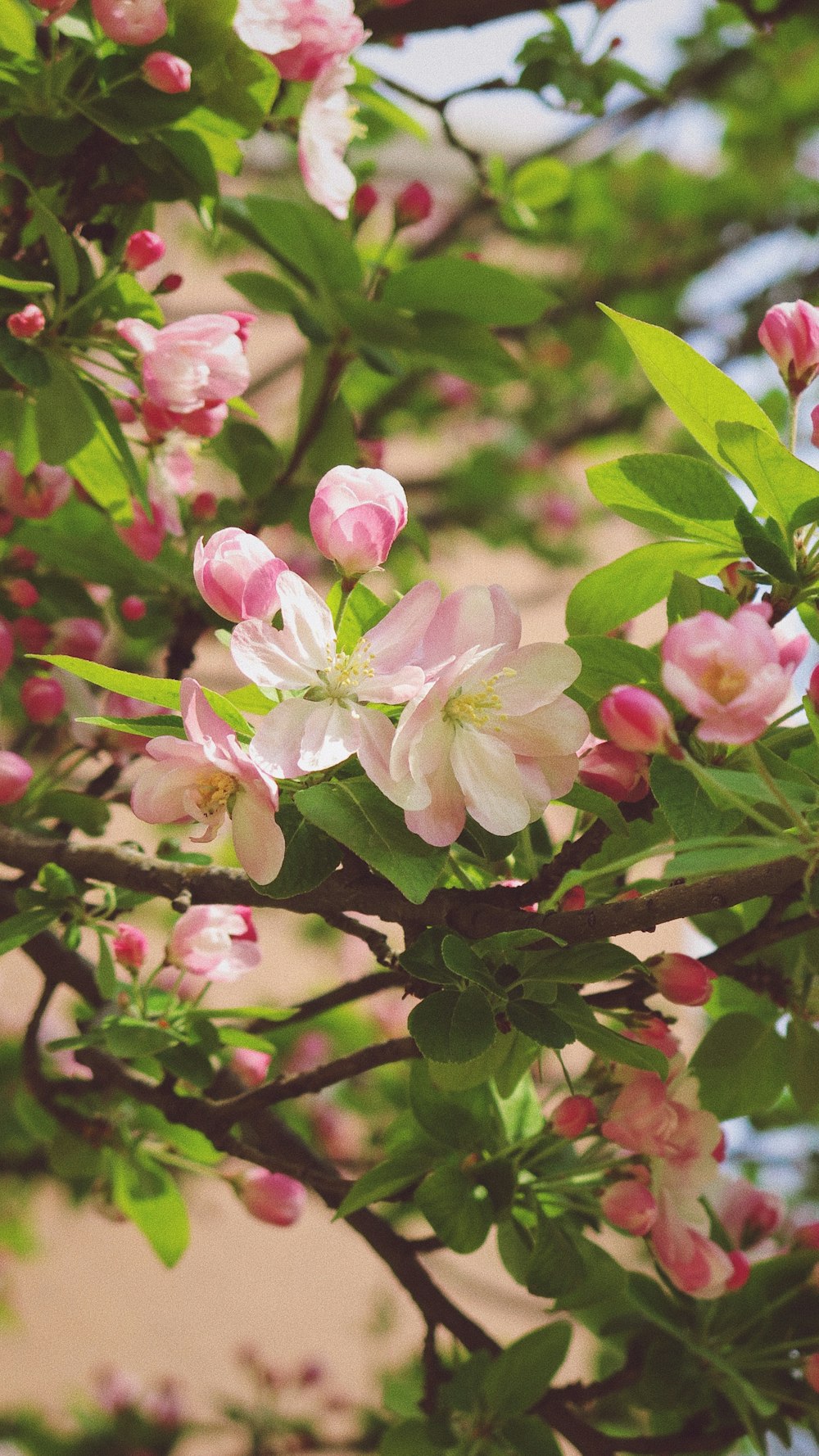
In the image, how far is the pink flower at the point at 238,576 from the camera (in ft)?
1.81

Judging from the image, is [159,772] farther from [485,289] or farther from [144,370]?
[485,289]

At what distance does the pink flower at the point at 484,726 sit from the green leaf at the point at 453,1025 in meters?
0.10

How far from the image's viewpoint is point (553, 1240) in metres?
0.76

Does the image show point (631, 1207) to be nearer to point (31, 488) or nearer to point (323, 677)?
point (323, 677)

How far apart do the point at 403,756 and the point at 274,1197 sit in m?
0.52

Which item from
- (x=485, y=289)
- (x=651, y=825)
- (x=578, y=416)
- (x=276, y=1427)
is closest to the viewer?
(x=651, y=825)

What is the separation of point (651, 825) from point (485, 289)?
0.53 meters

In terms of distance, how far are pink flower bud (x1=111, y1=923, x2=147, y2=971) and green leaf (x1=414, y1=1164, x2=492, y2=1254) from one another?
216 millimetres

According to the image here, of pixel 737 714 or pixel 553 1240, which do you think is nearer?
pixel 737 714

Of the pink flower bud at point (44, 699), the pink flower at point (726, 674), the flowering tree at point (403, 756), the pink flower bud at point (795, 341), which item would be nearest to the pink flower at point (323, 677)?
the flowering tree at point (403, 756)

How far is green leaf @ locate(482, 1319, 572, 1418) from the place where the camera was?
83cm

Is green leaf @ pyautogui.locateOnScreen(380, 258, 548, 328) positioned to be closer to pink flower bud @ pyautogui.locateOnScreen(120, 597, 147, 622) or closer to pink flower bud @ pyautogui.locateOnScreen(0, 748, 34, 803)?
pink flower bud @ pyautogui.locateOnScreen(120, 597, 147, 622)

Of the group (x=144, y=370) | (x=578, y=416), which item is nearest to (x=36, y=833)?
(x=144, y=370)

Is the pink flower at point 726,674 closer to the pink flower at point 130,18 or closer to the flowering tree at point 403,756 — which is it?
the flowering tree at point 403,756
